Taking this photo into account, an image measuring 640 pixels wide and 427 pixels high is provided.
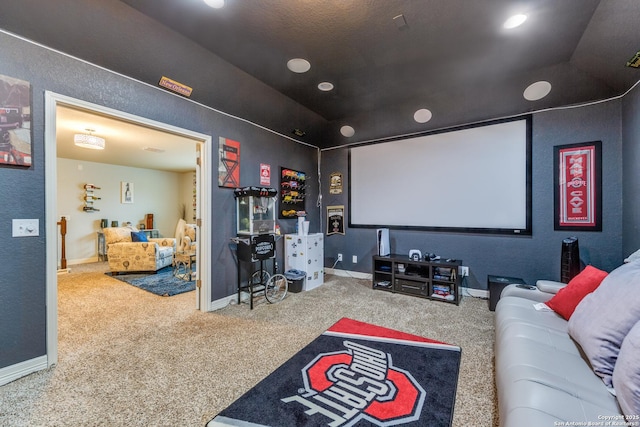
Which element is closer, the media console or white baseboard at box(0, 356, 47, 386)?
white baseboard at box(0, 356, 47, 386)

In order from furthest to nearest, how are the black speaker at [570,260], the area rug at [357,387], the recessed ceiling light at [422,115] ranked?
the recessed ceiling light at [422,115] → the black speaker at [570,260] → the area rug at [357,387]

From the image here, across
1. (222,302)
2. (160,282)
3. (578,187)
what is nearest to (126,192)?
(160,282)

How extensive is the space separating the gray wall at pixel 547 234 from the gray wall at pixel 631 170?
0.10 m

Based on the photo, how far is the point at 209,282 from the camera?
10.1ft

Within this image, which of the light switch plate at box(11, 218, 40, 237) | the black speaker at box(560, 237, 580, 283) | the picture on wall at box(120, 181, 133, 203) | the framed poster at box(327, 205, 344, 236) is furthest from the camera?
the picture on wall at box(120, 181, 133, 203)

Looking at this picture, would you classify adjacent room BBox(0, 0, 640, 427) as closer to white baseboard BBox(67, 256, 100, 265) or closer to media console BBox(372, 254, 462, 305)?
media console BBox(372, 254, 462, 305)

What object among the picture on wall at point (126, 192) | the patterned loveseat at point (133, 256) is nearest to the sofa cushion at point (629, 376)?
the patterned loveseat at point (133, 256)

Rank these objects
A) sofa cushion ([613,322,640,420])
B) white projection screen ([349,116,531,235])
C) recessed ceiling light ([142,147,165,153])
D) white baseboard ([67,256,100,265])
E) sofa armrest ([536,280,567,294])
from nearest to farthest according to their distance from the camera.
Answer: sofa cushion ([613,322,640,420]), sofa armrest ([536,280,567,294]), white projection screen ([349,116,531,235]), recessed ceiling light ([142,147,165,153]), white baseboard ([67,256,100,265])

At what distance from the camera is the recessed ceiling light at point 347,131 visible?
440cm

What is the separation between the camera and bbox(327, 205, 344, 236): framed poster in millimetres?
4784

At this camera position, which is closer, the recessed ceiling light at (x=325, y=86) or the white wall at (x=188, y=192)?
the recessed ceiling light at (x=325, y=86)

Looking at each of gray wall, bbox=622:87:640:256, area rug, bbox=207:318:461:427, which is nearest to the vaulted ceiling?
gray wall, bbox=622:87:640:256

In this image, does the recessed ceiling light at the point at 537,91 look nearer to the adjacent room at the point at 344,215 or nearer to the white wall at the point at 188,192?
the adjacent room at the point at 344,215

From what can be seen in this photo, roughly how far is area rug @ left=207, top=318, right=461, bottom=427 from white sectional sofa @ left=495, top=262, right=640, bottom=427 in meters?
0.49
